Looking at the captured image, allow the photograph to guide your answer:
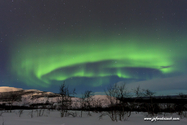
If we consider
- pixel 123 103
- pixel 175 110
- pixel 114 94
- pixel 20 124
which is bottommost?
pixel 175 110

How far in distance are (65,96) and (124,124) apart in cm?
840

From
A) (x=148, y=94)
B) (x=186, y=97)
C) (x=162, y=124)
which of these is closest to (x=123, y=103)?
(x=162, y=124)

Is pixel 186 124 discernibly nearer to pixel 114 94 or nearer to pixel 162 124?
pixel 162 124

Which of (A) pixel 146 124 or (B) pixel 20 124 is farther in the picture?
(A) pixel 146 124

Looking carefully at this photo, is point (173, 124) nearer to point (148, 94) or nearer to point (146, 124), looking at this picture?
point (146, 124)

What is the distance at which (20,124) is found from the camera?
8531mm

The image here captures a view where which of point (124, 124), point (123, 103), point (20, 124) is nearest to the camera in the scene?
point (20, 124)

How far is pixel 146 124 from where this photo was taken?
9.56m

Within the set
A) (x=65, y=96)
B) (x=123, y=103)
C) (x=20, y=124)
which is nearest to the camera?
(x=20, y=124)

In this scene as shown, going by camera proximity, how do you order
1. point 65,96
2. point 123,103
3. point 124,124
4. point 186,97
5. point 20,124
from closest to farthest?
point 20,124, point 124,124, point 123,103, point 65,96, point 186,97

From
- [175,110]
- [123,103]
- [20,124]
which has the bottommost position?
[175,110]

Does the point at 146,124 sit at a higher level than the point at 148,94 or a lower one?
lower

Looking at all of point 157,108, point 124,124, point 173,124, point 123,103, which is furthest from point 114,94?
point 157,108

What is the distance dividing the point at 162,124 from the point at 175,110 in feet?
47.5
